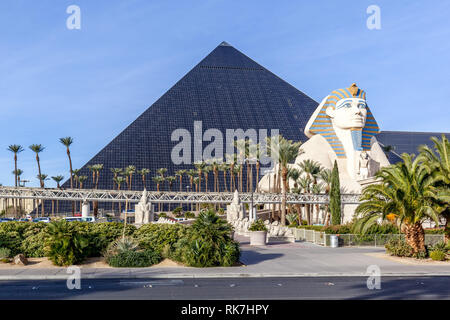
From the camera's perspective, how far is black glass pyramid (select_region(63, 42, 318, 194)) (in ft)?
310

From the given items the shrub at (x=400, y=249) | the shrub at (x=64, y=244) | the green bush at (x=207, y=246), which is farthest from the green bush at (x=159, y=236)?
the shrub at (x=400, y=249)

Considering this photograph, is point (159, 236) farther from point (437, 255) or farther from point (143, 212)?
point (143, 212)

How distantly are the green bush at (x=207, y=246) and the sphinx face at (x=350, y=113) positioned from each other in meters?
45.1

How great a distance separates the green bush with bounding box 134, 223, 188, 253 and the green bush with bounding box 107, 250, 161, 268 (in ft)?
2.45

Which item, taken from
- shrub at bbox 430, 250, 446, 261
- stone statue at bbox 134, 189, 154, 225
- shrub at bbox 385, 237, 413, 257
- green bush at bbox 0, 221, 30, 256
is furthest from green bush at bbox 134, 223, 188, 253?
stone statue at bbox 134, 189, 154, 225

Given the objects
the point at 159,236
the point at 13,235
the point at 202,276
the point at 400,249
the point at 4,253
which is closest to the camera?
the point at 202,276

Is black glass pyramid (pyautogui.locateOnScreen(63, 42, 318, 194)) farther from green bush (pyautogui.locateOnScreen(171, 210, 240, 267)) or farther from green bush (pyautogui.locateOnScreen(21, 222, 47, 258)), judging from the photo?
green bush (pyautogui.locateOnScreen(171, 210, 240, 267))

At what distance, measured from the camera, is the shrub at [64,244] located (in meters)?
17.1

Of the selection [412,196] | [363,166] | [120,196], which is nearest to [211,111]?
[363,166]

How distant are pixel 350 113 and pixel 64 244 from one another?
4871 cm

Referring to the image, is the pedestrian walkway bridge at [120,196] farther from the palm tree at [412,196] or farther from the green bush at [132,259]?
the green bush at [132,259]

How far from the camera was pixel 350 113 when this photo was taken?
2366 inches
